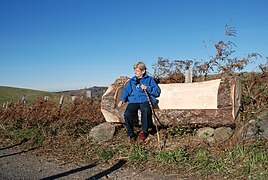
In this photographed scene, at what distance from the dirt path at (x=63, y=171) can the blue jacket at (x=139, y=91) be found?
1578 millimetres

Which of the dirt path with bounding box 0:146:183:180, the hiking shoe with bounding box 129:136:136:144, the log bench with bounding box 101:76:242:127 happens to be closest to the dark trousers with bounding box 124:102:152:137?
the hiking shoe with bounding box 129:136:136:144

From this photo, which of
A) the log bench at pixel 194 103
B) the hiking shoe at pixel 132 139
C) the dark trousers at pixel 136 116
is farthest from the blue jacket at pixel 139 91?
the hiking shoe at pixel 132 139

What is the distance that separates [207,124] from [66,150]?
281 cm

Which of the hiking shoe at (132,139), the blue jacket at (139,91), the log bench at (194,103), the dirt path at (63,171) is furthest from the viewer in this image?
the blue jacket at (139,91)

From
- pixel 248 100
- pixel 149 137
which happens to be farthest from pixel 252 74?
pixel 149 137

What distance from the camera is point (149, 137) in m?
5.80

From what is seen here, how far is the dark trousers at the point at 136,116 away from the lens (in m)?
5.58

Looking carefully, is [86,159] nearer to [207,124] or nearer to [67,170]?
[67,170]

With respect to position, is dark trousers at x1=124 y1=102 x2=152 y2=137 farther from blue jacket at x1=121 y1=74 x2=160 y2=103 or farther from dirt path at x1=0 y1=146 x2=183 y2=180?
dirt path at x1=0 y1=146 x2=183 y2=180

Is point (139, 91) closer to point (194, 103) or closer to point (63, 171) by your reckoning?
point (194, 103)

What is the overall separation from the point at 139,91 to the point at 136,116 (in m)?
0.53

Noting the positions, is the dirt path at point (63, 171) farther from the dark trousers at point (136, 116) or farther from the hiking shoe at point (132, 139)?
the dark trousers at point (136, 116)

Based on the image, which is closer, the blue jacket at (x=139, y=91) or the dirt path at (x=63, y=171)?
the dirt path at (x=63, y=171)

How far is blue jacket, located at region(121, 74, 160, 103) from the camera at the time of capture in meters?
5.86
